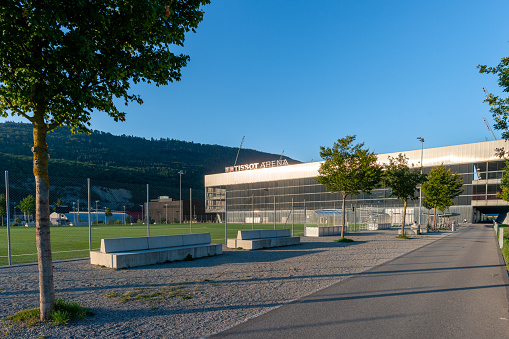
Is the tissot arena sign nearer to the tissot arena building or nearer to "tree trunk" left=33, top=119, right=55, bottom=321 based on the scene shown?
the tissot arena building

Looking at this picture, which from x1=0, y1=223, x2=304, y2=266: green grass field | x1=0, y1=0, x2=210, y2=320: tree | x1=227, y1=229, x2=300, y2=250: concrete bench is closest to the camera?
x1=0, y1=0, x2=210, y2=320: tree

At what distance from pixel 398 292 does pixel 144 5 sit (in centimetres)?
780

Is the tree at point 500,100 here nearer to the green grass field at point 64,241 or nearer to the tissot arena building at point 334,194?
the green grass field at point 64,241

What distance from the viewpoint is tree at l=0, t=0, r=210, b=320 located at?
17.2ft

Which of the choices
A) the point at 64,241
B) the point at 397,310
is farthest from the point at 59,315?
the point at 64,241

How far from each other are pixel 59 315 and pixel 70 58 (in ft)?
13.5

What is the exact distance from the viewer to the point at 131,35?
621 cm

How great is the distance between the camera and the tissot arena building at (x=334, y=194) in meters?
60.0

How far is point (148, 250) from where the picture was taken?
12.9 meters

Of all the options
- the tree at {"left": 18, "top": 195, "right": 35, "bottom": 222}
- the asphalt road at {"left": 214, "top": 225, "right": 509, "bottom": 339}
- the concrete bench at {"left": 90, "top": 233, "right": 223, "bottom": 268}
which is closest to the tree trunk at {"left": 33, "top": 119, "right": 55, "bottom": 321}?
the asphalt road at {"left": 214, "top": 225, "right": 509, "bottom": 339}

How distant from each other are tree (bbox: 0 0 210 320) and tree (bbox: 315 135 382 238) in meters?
18.4

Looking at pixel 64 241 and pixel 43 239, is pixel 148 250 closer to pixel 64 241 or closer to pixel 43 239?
pixel 43 239

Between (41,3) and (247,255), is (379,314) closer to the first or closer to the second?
(41,3)

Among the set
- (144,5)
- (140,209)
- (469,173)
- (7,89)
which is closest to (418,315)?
(144,5)
